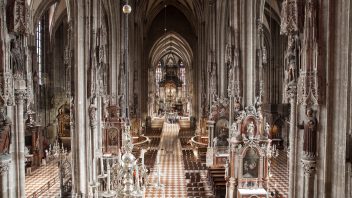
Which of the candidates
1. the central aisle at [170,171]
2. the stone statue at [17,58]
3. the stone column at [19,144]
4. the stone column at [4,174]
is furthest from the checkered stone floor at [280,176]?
the stone statue at [17,58]

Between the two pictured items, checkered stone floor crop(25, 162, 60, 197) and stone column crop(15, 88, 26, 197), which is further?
checkered stone floor crop(25, 162, 60, 197)

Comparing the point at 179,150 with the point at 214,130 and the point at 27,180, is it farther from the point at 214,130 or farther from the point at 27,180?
the point at 27,180

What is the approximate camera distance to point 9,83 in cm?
709

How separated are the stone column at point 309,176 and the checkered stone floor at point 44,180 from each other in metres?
13.5

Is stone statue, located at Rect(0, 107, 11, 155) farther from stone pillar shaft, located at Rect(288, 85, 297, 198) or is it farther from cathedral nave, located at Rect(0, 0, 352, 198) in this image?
stone pillar shaft, located at Rect(288, 85, 297, 198)

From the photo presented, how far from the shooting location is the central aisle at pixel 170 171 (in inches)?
667

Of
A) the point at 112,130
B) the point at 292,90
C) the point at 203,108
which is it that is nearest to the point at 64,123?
the point at 112,130

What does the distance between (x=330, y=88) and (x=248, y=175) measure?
8.58m

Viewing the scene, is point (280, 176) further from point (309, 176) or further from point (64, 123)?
point (64, 123)

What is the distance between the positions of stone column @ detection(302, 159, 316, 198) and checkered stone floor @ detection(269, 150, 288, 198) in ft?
32.0

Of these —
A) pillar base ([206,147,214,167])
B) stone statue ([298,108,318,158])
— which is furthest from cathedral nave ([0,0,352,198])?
pillar base ([206,147,214,167])

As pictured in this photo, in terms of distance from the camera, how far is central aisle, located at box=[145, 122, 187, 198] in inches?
667

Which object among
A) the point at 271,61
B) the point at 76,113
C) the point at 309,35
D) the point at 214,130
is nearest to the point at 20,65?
the point at 76,113

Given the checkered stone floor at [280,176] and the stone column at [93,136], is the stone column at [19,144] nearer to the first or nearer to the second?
the stone column at [93,136]
